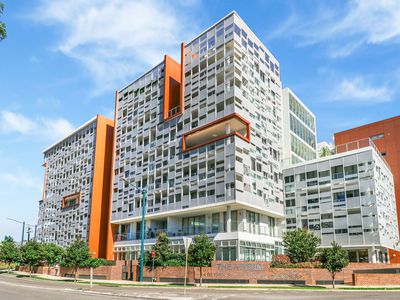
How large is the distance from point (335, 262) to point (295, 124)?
34777 millimetres

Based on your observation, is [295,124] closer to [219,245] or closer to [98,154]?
[219,245]

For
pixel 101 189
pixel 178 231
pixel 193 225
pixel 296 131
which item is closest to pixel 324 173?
pixel 296 131

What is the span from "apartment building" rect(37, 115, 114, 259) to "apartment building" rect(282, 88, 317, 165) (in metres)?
30.9

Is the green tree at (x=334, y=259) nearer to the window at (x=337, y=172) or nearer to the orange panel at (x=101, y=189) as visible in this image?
the window at (x=337, y=172)

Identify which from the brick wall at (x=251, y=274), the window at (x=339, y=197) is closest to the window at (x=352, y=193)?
the window at (x=339, y=197)

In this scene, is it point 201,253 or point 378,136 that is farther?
point 378,136

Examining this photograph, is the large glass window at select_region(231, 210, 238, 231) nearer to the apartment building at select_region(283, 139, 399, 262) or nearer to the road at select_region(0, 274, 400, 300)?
the apartment building at select_region(283, 139, 399, 262)

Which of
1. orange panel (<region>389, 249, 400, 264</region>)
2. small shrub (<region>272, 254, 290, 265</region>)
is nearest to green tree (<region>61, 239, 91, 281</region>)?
small shrub (<region>272, 254, 290, 265</region>)

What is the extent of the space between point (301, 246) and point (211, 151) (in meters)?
15.2

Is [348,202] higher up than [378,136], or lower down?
lower down

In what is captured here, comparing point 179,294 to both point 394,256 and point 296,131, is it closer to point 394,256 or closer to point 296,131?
point 394,256

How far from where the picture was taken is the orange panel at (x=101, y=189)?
218 ft

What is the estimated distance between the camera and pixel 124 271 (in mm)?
44938

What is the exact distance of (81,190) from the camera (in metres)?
72.5
